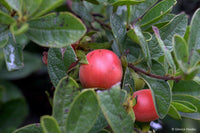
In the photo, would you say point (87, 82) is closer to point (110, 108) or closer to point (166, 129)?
point (110, 108)

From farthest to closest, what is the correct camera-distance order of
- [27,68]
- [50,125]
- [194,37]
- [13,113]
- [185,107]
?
[27,68]
[13,113]
[185,107]
[194,37]
[50,125]

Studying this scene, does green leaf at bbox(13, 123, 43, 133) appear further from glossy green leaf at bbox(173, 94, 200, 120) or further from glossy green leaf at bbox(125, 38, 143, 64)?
glossy green leaf at bbox(173, 94, 200, 120)

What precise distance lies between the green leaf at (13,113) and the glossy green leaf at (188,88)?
3.18 ft

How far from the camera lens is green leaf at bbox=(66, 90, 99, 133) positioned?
2.01ft

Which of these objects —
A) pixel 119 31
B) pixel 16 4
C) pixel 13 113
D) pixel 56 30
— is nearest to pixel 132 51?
pixel 119 31

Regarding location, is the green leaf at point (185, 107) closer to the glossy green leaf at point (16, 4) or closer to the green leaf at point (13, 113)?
the glossy green leaf at point (16, 4)

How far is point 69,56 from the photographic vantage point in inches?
32.0

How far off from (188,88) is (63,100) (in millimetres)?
525

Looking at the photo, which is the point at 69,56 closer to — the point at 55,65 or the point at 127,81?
the point at 55,65

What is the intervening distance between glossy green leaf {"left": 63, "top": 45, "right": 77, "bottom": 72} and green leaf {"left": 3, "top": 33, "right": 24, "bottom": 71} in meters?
0.14

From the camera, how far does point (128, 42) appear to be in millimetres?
879

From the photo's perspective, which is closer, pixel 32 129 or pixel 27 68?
pixel 32 129

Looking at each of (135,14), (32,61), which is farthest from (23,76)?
(135,14)

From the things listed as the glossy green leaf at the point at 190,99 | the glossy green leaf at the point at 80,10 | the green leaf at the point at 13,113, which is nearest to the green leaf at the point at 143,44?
the glossy green leaf at the point at 190,99
